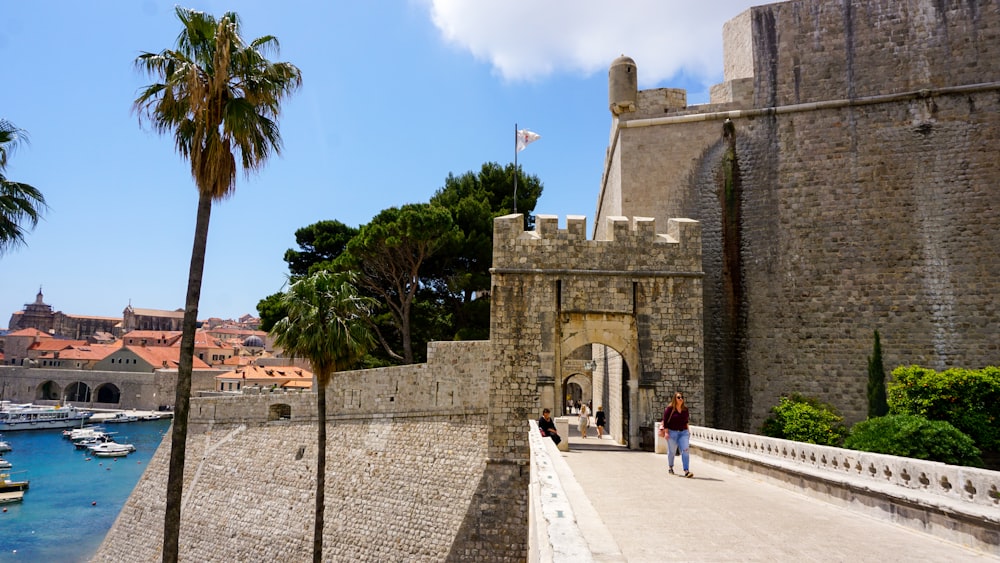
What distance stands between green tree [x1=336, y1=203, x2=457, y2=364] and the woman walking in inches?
669

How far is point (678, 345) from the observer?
1436cm

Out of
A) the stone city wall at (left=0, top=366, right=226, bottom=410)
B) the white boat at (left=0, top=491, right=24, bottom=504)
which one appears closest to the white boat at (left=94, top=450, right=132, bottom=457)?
the white boat at (left=0, top=491, right=24, bottom=504)

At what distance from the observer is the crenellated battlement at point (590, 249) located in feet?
47.8

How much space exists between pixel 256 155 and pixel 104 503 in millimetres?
34419

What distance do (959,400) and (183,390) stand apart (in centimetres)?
1661

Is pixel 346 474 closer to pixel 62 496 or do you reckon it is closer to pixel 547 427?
pixel 547 427

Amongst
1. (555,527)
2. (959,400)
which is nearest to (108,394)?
(959,400)

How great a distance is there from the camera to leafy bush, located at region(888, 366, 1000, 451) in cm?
1345

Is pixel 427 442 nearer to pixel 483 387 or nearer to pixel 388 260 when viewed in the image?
pixel 483 387

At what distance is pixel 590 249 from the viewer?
1465 cm

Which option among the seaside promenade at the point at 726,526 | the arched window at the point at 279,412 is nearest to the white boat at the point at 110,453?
the arched window at the point at 279,412

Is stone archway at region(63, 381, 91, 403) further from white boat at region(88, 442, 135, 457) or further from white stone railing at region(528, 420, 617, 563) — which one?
white stone railing at region(528, 420, 617, 563)

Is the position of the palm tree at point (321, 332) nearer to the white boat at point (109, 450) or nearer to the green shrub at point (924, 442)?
the green shrub at point (924, 442)

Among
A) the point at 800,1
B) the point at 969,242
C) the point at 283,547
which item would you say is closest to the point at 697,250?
the point at 969,242
